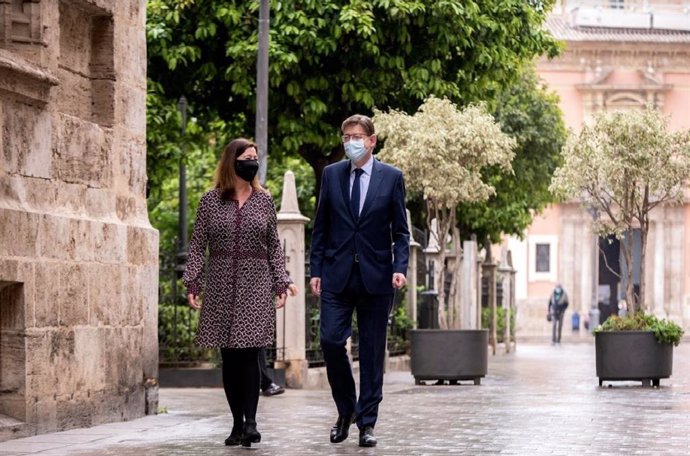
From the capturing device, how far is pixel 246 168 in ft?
34.0

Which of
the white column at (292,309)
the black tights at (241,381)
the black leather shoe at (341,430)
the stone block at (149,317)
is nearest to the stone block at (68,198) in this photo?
the stone block at (149,317)

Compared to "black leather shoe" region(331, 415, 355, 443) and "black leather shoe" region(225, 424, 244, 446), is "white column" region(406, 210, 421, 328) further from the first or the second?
"black leather shoe" region(225, 424, 244, 446)

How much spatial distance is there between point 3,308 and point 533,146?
90.8 ft

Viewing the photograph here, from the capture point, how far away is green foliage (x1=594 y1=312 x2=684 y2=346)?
62.3 feet

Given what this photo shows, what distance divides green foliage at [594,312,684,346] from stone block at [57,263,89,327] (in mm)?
8961

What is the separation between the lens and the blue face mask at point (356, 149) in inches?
416

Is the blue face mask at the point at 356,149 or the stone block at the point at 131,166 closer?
the blue face mask at the point at 356,149

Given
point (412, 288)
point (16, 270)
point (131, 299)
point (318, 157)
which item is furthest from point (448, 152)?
point (16, 270)

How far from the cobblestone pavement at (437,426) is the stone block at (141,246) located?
1210 mm

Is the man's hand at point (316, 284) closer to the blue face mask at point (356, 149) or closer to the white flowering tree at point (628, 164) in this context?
the blue face mask at point (356, 149)

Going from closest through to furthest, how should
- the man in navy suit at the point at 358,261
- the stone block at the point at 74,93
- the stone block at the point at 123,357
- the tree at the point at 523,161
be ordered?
the man in navy suit at the point at 358,261
the stone block at the point at 74,93
the stone block at the point at 123,357
the tree at the point at 523,161

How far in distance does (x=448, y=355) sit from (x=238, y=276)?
10.2 m

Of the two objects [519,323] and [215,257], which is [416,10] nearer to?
[215,257]

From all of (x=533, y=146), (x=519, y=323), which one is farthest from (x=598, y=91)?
(x=533, y=146)
